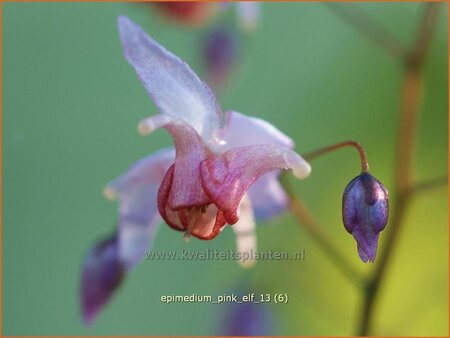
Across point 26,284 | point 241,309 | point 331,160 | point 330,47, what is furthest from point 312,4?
point 26,284

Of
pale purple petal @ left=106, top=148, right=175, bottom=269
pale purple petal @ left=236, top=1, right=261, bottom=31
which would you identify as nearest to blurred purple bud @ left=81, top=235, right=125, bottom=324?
pale purple petal @ left=106, top=148, right=175, bottom=269

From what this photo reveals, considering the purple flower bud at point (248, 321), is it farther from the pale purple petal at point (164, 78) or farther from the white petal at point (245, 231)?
the pale purple petal at point (164, 78)

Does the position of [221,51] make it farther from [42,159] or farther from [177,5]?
[42,159]

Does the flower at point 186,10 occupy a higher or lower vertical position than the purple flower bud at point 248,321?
higher

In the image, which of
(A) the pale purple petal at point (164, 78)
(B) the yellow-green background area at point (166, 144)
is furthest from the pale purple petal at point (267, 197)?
(B) the yellow-green background area at point (166, 144)

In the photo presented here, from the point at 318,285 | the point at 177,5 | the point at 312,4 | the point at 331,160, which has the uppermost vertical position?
the point at 177,5

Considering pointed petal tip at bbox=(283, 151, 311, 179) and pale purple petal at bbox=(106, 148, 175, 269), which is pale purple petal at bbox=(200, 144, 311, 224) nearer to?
pointed petal tip at bbox=(283, 151, 311, 179)
